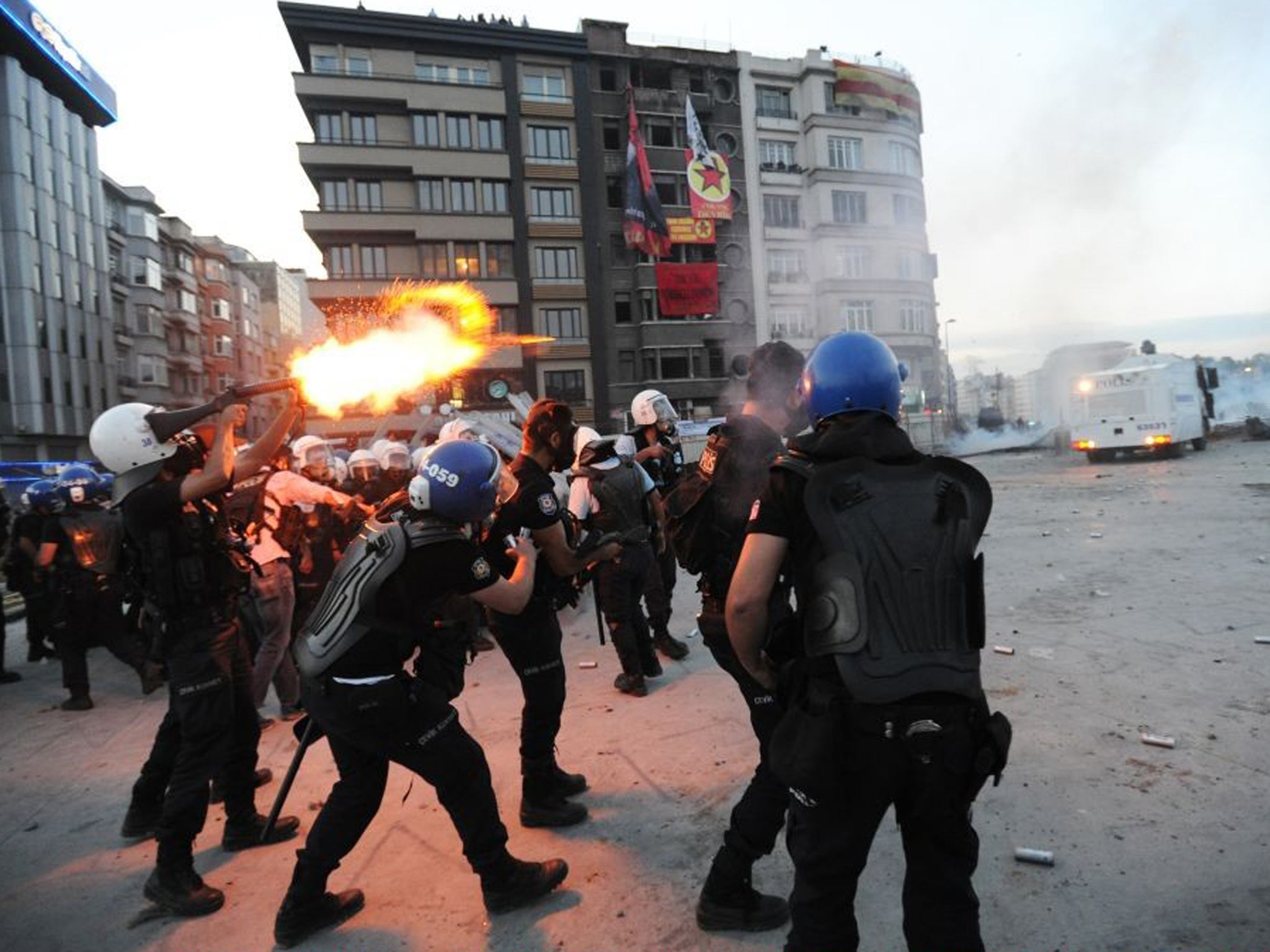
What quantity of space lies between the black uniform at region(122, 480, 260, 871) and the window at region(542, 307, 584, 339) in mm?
31996

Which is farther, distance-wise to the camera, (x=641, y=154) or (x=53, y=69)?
(x=53, y=69)

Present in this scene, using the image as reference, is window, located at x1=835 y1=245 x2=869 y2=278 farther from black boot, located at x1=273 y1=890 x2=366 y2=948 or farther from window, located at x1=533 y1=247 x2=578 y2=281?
black boot, located at x1=273 y1=890 x2=366 y2=948

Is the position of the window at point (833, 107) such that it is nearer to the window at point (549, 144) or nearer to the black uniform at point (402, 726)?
the window at point (549, 144)

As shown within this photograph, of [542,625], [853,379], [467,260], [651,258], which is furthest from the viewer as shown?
[651,258]

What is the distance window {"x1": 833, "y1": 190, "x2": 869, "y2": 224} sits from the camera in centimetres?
3975

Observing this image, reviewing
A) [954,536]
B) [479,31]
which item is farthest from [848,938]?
[479,31]

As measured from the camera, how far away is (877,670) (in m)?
1.82

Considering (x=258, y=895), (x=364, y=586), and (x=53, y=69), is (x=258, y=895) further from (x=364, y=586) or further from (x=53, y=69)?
(x=53, y=69)

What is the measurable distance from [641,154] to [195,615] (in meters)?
35.3

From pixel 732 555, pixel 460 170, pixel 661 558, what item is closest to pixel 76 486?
pixel 661 558

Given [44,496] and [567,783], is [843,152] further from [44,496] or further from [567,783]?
[567,783]

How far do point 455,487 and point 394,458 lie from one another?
24.0 ft

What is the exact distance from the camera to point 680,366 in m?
36.5

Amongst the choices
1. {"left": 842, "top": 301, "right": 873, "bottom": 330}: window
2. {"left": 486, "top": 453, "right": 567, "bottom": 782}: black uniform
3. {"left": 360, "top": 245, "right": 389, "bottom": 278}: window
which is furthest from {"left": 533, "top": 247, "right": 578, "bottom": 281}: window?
{"left": 486, "top": 453, "right": 567, "bottom": 782}: black uniform
